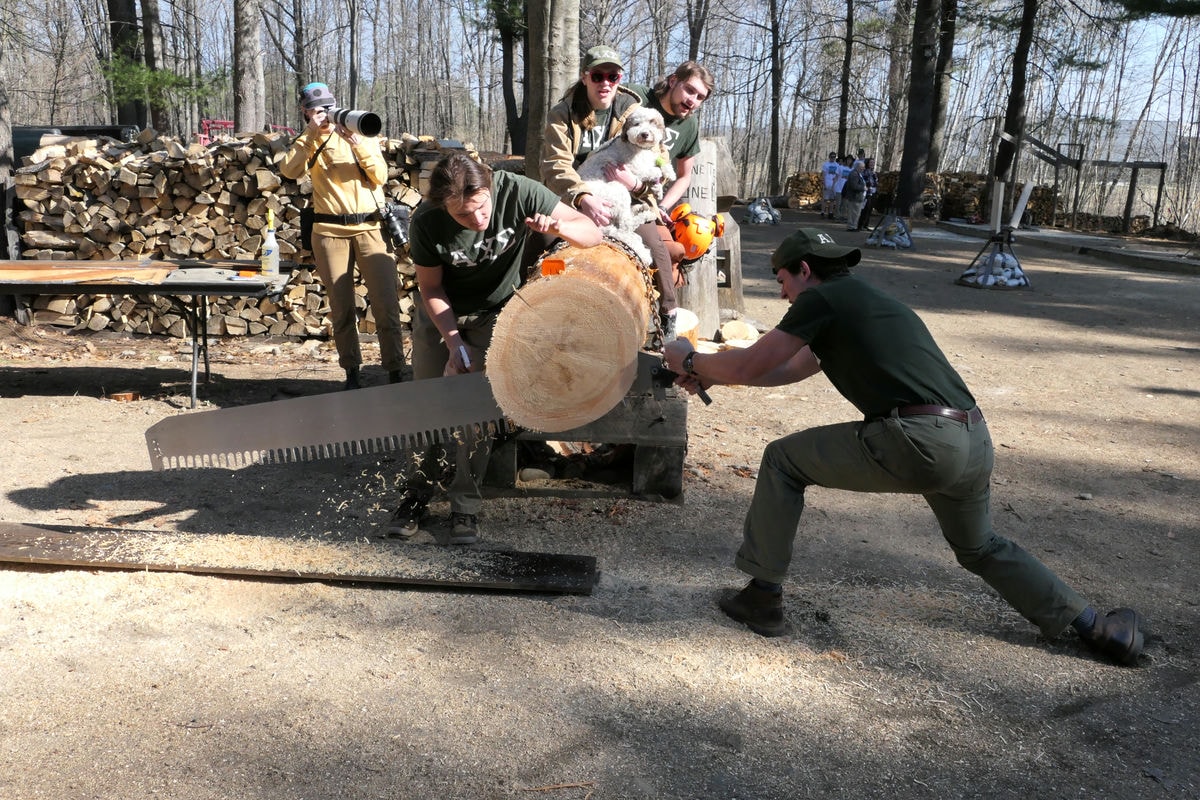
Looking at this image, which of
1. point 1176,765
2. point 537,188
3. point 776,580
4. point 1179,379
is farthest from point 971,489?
point 1179,379

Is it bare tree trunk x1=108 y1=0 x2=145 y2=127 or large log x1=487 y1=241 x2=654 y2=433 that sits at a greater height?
bare tree trunk x1=108 y1=0 x2=145 y2=127

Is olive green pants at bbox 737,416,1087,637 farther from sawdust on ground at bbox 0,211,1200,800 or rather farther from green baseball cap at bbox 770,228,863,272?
green baseball cap at bbox 770,228,863,272

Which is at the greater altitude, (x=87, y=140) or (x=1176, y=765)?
(x=87, y=140)

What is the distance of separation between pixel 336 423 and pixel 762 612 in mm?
1900

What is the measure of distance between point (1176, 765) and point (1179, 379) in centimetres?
598

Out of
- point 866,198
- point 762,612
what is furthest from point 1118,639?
point 866,198

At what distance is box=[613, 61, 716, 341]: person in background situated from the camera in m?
5.05

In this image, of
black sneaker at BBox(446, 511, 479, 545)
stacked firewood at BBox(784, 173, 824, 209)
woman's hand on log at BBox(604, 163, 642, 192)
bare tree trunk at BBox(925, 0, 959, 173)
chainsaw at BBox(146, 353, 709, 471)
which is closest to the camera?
chainsaw at BBox(146, 353, 709, 471)

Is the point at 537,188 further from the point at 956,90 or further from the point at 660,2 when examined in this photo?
the point at 956,90

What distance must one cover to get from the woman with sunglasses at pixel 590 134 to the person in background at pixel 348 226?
1.81 meters

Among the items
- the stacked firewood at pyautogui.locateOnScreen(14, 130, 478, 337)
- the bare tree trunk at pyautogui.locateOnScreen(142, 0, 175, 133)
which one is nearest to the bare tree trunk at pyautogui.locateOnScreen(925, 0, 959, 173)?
the bare tree trunk at pyautogui.locateOnScreen(142, 0, 175, 133)

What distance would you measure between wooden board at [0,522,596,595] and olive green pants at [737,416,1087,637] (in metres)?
0.84

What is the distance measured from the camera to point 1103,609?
378 cm

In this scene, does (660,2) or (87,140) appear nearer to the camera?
(87,140)
